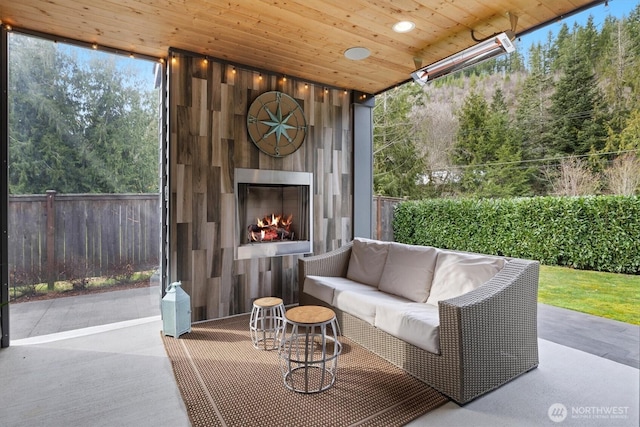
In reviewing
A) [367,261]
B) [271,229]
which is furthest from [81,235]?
[367,261]

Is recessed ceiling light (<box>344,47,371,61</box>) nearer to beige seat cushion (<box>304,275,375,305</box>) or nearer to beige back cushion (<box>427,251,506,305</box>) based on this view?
beige back cushion (<box>427,251,506,305</box>)

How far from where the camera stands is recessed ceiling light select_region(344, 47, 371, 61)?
3248 millimetres

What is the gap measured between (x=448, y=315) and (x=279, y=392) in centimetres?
115

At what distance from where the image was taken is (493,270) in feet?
7.79

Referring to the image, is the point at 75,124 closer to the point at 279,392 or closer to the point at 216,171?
the point at 216,171

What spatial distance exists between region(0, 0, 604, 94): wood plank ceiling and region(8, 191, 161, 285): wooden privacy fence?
148cm

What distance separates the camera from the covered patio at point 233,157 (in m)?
2.03

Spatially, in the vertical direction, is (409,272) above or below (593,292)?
above

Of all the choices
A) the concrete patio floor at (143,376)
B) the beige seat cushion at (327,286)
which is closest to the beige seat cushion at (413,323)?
the concrete patio floor at (143,376)

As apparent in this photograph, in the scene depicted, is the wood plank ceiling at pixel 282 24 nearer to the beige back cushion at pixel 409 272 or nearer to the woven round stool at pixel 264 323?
the beige back cushion at pixel 409 272

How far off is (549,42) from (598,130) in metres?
2.49

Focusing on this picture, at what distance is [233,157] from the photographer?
3.56 metres

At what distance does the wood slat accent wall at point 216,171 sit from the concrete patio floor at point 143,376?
71 centimetres

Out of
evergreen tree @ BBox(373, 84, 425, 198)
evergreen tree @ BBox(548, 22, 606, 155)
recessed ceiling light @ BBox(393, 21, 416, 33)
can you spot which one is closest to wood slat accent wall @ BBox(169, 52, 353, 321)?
recessed ceiling light @ BBox(393, 21, 416, 33)
